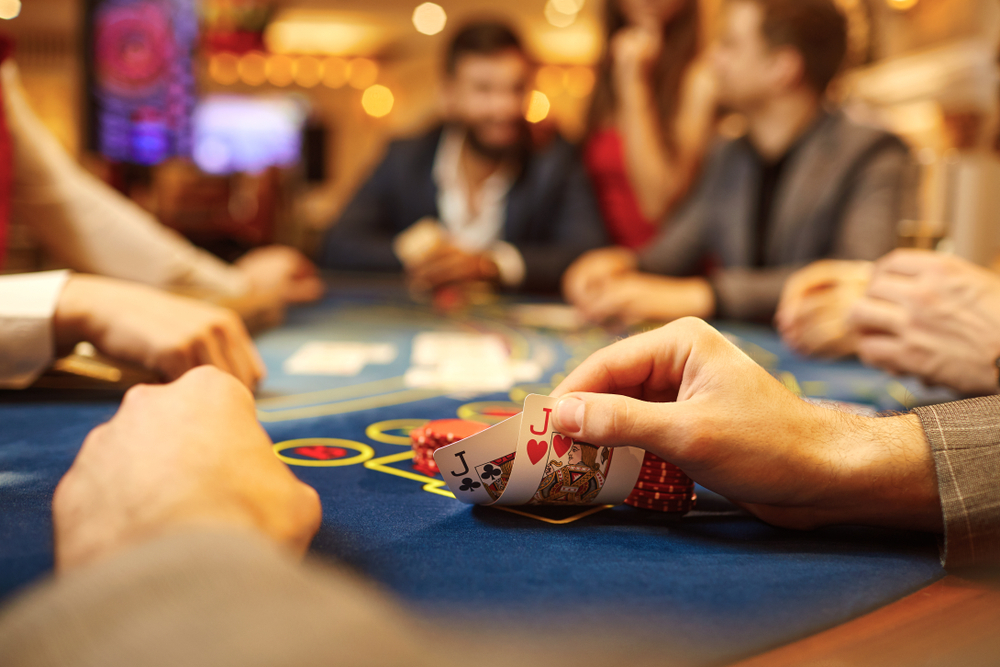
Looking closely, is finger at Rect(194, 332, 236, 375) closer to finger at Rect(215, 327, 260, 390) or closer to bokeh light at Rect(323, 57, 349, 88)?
finger at Rect(215, 327, 260, 390)

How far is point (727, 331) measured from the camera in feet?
7.68

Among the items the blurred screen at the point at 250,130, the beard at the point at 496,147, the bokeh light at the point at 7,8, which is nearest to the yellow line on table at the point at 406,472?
the beard at the point at 496,147

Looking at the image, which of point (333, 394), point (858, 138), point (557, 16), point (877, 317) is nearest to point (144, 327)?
point (333, 394)

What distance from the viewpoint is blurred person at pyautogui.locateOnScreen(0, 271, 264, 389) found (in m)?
1.19

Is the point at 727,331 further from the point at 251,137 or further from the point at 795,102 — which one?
the point at 251,137

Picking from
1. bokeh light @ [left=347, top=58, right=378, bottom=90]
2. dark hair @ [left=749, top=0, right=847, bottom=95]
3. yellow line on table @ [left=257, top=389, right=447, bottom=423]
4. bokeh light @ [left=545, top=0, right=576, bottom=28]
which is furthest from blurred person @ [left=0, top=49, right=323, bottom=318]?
bokeh light @ [left=347, top=58, right=378, bottom=90]

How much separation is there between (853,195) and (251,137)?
1434cm

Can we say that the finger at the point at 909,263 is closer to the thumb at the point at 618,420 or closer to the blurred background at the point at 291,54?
the blurred background at the point at 291,54

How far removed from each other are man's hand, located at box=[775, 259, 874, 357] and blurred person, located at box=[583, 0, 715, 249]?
1.86m

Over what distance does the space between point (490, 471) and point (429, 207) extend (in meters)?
3.54

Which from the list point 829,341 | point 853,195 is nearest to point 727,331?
point 829,341

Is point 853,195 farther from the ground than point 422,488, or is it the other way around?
point 853,195

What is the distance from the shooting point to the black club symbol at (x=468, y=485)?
0.81 m

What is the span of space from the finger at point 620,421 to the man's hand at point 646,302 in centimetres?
166
